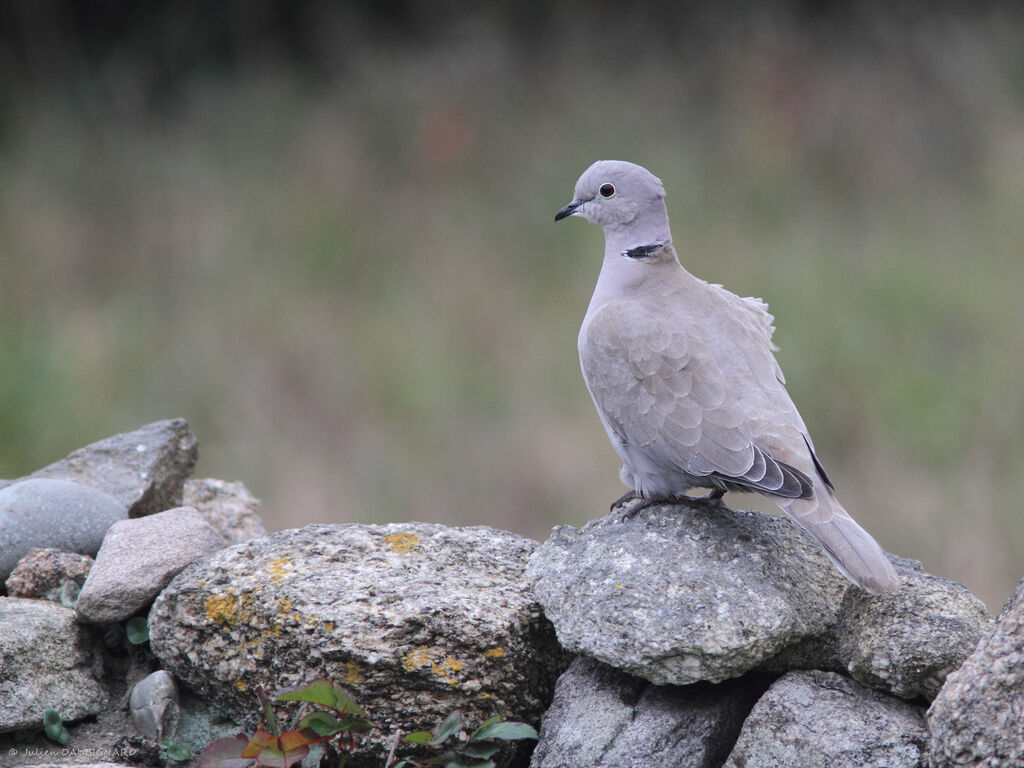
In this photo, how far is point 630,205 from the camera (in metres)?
4.16

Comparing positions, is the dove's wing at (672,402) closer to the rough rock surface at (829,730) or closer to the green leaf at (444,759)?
the rough rock surface at (829,730)

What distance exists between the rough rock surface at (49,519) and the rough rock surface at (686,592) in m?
1.47

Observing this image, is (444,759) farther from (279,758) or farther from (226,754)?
(226,754)

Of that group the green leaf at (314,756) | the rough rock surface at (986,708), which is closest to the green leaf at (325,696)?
the green leaf at (314,756)

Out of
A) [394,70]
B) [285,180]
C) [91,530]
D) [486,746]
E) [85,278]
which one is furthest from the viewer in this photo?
[394,70]

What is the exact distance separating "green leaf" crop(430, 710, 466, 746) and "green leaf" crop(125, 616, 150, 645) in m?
1.00

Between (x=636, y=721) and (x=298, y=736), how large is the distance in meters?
0.84

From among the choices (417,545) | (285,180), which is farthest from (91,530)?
(285,180)

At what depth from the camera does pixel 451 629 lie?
122 inches

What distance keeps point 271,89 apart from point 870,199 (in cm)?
566

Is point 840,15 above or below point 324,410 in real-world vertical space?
above

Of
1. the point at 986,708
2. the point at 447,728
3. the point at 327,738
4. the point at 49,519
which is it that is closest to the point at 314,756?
the point at 327,738

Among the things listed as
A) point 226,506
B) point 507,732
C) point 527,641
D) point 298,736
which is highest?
point 226,506

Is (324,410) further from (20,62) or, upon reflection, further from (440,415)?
(20,62)
